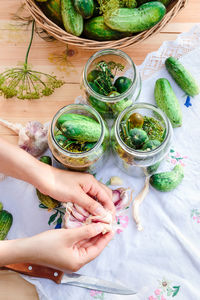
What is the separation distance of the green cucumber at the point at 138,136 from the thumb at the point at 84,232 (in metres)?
0.27

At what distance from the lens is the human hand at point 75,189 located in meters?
1.02

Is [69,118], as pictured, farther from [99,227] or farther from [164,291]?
[164,291]

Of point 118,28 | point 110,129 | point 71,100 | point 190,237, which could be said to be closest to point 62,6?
point 118,28

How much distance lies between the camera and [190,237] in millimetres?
1104

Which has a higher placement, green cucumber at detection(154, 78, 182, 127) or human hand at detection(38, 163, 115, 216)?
green cucumber at detection(154, 78, 182, 127)

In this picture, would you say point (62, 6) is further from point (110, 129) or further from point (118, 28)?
point (110, 129)

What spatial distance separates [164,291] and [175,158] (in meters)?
0.42

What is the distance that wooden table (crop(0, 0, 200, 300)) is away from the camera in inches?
47.6

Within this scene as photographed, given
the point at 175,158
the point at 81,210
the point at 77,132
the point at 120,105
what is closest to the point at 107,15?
the point at 120,105

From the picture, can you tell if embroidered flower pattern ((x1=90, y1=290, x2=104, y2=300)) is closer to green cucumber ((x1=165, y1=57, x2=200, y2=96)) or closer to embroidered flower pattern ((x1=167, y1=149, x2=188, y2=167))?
embroidered flower pattern ((x1=167, y1=149, x2=188, y2=167))

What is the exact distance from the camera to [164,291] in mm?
1070

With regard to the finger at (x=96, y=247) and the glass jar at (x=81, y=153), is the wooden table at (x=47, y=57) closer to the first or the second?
the glass jar at (x=81, y=153)

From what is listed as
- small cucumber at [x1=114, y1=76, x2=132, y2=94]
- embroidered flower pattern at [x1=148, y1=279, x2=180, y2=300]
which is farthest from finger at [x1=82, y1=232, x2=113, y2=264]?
small cucumber at [x1=114, y1=76, x2=132, y2=94]

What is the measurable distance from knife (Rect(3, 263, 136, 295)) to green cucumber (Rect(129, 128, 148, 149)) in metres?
0.44
